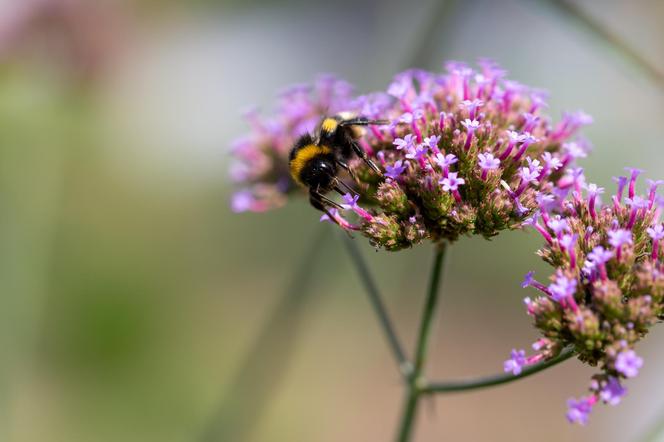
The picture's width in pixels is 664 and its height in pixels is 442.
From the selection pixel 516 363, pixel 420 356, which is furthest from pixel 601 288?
pixel 420 356

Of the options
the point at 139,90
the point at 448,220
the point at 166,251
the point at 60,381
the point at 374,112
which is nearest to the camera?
the point at 448,220

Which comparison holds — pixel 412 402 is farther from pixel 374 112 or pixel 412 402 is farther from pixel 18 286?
pixel 18 286

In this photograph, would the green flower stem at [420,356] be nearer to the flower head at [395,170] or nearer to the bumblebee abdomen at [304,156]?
the flower head at [395,170]

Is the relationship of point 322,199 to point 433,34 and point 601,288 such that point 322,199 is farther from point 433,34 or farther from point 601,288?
point 433,34

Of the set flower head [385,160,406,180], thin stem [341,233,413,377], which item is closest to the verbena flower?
flower head [385,160,406,180]

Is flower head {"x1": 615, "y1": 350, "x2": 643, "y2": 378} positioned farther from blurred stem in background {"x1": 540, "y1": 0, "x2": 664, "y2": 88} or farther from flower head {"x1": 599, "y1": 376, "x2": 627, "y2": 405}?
blurred stem in background {"x1": 540, "y1": 0, "x2": 664, "y2": 88}

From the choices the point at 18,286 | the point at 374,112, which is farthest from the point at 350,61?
the point at 374,112

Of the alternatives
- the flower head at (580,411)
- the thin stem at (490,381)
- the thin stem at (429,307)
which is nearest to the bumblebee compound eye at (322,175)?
the thin stem at (429,307)
